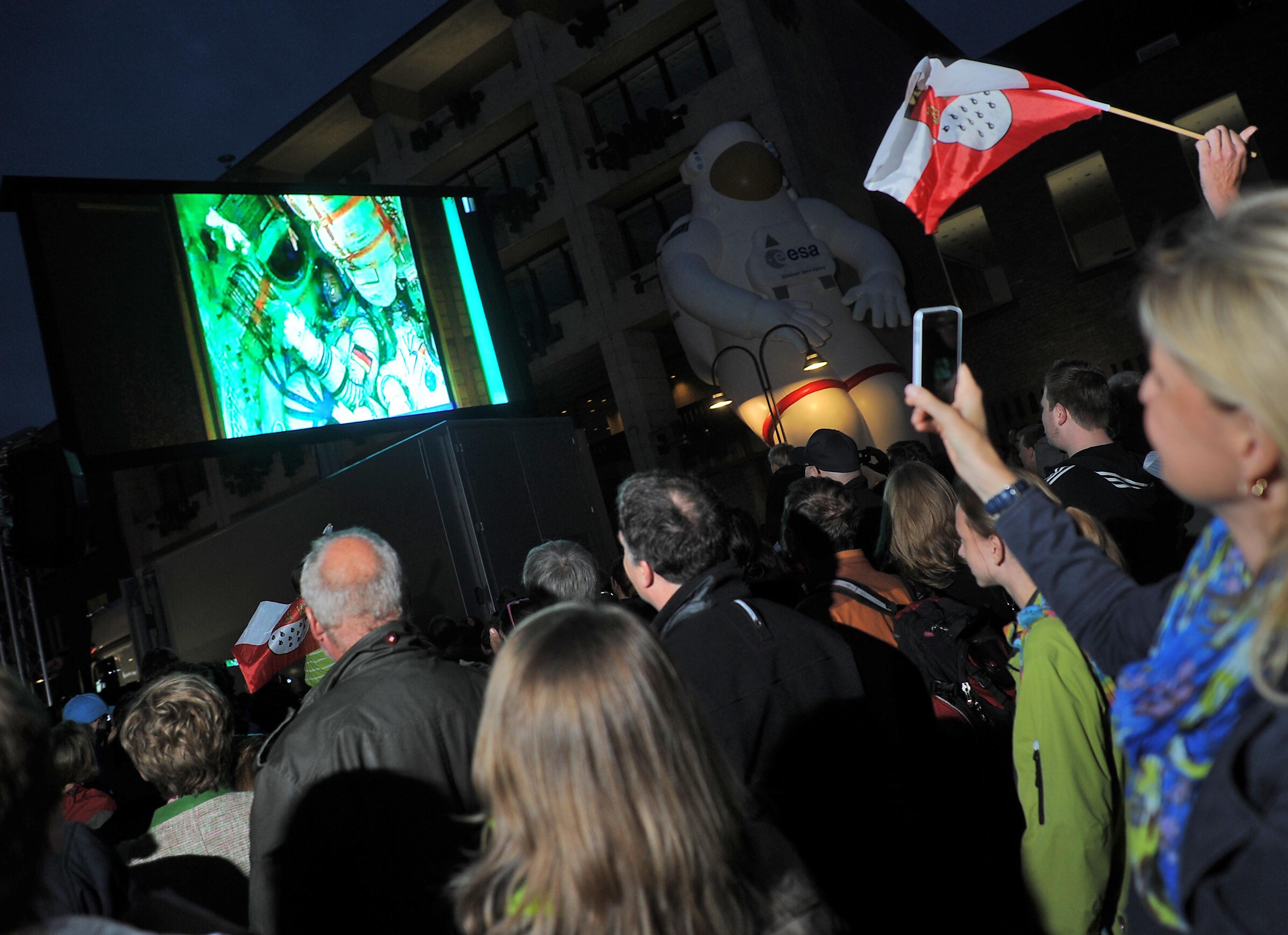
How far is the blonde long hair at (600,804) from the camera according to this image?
1.25 metres

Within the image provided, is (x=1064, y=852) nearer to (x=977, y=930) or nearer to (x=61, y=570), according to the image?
(x=977, y=930)

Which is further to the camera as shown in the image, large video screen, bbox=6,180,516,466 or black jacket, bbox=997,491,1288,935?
large video screen, bbox=6,180,516,466

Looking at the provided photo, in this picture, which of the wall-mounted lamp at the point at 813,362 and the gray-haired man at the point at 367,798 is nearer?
the gray-haired man at the point at 367,798

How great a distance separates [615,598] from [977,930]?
212 centimetres

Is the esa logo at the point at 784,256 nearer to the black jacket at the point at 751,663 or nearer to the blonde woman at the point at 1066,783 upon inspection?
the black jacket at the point at 751,663

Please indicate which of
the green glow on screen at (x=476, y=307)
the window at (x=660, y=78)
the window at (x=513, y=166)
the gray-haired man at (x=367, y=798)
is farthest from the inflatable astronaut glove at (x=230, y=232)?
the window at (x=513, y=166)

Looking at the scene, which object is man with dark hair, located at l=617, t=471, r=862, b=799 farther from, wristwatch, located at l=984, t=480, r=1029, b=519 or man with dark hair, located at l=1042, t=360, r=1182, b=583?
Answer: man with dark hair, located at l=1042, t=360, r=1182, b=583

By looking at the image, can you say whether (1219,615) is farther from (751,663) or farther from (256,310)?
(256,310)

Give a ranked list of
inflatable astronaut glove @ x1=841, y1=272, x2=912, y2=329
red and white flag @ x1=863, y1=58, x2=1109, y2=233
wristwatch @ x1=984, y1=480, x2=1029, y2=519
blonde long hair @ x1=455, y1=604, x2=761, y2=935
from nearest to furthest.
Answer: blonde long hair @ x1=455, y1=604, x2=761, y2=935 < wristwatch @ x1=984, y1=480, x2=1029, y2=519 < red and white flag @ x1=863, y1=58, x2=1109, y2=233 < inflatable astronaut glove @ x1=841, y1=272, x2=912, y2=329

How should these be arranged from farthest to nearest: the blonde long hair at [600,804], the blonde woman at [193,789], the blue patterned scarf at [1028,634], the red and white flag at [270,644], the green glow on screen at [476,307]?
1. the green glow on screen at [476,307]
2. the red and white flag at [270,644]
3. the blonde woman at [193,789]
4. the blue patterned scarf at [1028,634]
5. the blonde long hair at [600,804]

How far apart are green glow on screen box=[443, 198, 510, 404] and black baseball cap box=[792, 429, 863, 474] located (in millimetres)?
5282

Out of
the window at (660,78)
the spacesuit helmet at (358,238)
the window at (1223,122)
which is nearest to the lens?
the spacesuit helmet at (358,238)

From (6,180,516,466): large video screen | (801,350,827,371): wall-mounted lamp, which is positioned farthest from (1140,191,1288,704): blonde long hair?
(801,350,827,371): wall-mounted lamp

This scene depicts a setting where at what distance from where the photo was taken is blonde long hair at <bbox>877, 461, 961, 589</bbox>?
3.00 metres
